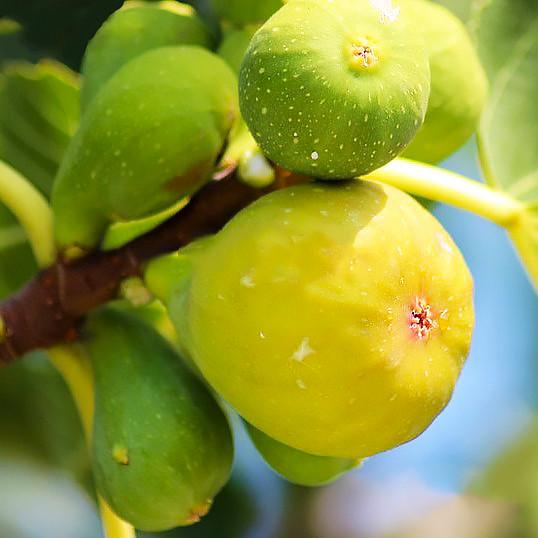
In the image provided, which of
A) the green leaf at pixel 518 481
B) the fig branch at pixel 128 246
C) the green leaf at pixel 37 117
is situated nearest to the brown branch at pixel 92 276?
the fig branch at pixel 128 246

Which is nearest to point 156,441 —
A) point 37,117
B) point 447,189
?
point 447,189

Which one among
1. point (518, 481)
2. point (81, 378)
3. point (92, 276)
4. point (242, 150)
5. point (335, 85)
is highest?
point (335, 85)

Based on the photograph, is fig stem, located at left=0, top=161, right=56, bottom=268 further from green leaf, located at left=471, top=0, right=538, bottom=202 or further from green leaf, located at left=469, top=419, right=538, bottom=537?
green leaf, located at left=469, top=419, right=538, bottom=537

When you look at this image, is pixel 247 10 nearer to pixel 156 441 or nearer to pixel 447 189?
pixel 447 189

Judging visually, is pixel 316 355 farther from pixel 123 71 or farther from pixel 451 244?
pixel 123 71

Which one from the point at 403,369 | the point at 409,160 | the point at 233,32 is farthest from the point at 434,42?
the point at 403,369

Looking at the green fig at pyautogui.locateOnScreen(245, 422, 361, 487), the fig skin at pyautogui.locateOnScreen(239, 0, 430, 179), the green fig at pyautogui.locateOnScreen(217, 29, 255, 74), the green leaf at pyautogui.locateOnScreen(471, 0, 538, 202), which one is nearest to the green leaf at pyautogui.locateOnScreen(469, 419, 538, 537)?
the green leaf at pyautogui.locateOnScreen(471, 0, 538, 202)
